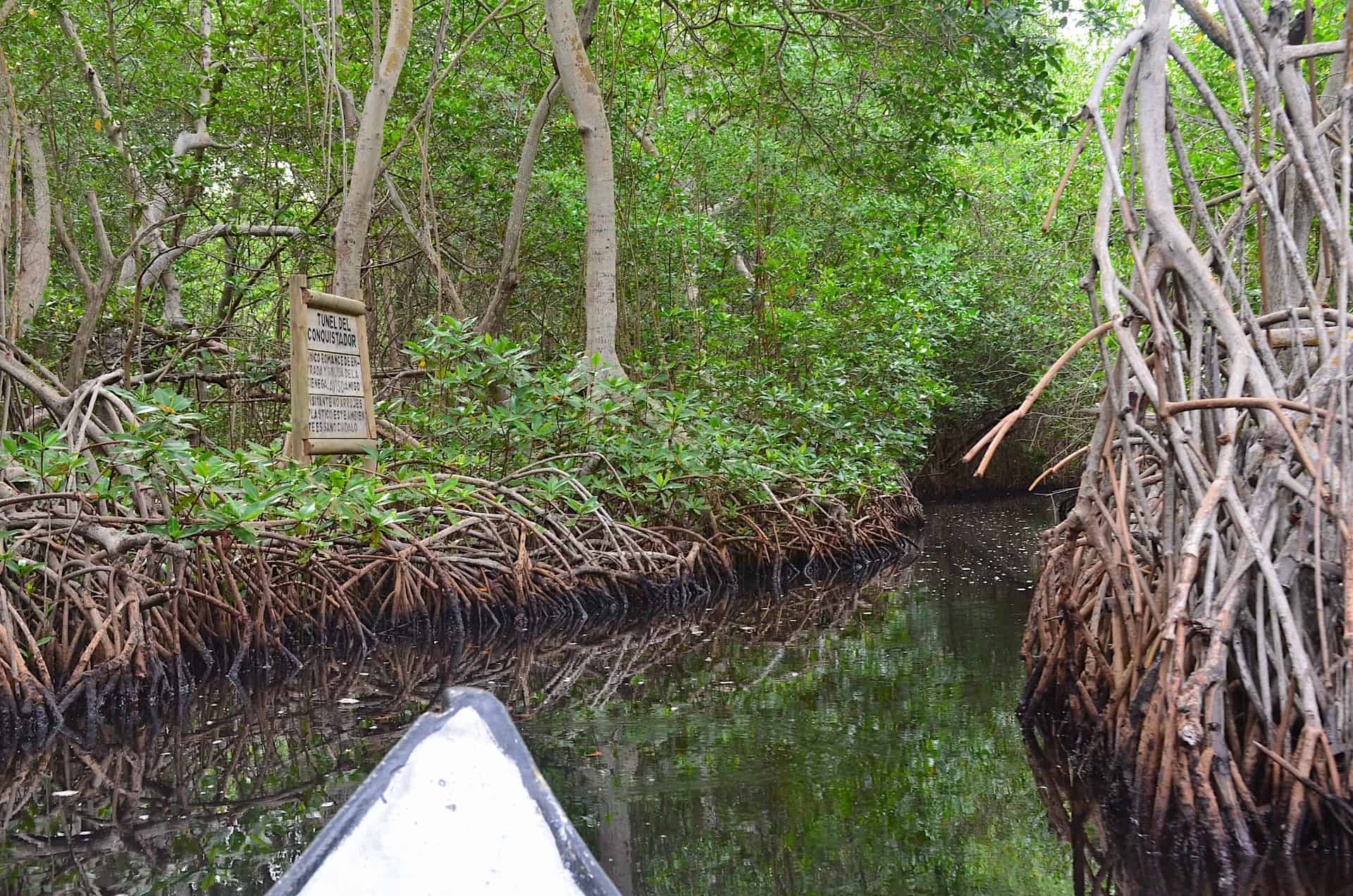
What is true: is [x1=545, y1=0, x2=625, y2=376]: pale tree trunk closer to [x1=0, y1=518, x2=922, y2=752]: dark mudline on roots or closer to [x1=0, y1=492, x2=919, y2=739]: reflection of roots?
[x1=0, y1=492, x2=919, y2=739]: reflection of roots

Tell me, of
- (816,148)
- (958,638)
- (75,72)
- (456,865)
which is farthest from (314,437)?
(816,148)

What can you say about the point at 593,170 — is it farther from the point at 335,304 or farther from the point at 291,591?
the point at 291,591

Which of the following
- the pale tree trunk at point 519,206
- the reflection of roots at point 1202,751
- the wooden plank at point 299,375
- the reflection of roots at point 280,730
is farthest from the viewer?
the pale tree trunk at point 519,206

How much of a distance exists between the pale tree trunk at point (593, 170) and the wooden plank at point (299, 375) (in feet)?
7.97

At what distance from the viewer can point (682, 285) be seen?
1264cm

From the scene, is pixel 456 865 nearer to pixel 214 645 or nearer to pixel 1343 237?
pixel 1343 237

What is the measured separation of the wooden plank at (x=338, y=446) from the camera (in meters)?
6.49

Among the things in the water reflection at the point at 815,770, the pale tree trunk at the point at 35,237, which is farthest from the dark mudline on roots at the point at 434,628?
the pale tree trunk at the point at 35,237

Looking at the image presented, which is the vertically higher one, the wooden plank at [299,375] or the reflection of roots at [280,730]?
the wooden plank at [299,375]

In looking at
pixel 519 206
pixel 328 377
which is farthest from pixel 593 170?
pixel 328 377

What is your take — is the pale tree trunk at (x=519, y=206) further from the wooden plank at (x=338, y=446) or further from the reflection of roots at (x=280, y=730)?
the reflection of roots at (x=280, y=730)

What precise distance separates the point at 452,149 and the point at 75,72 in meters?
3.40

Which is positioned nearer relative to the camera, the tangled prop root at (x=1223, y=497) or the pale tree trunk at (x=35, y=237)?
the tangled prop root at (x=1223, y=497)

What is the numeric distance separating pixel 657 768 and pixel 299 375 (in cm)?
352
